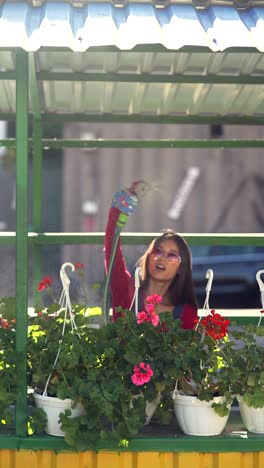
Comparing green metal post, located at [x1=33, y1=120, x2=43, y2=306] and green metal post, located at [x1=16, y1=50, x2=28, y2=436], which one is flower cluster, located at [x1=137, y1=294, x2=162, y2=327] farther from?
green metal post, located at [x1=33, y1=120, x2=43, y2=306]

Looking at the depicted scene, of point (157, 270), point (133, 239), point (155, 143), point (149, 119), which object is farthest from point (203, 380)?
point (149, 119)

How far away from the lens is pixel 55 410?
3936mm

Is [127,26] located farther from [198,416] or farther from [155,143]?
[155,143]

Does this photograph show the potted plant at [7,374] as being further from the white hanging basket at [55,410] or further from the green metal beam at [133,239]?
the green metal beam at [133,239]

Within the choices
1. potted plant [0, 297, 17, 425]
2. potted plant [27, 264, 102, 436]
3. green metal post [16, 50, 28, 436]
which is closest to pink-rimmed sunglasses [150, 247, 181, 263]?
potted plant [27, 264, 102, 436]

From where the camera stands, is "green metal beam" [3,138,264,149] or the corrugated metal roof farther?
"green metal beam" [3,138,264,149]

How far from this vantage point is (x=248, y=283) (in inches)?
481

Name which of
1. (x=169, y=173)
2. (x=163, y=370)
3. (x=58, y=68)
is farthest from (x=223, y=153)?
(x=163, y=370)

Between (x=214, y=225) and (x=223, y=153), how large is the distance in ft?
4.80

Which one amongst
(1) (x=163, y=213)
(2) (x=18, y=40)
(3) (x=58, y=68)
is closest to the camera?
(2) (x=18, y=40)

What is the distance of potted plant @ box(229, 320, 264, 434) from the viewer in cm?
395

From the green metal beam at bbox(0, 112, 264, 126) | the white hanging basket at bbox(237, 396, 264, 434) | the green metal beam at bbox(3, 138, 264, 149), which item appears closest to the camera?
the white hanging basket at bbox(237, 396, 264, 434)

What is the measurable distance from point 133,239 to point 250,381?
6.03 ft

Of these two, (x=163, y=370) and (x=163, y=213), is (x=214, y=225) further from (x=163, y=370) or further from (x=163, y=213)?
(x=163, y=370)
